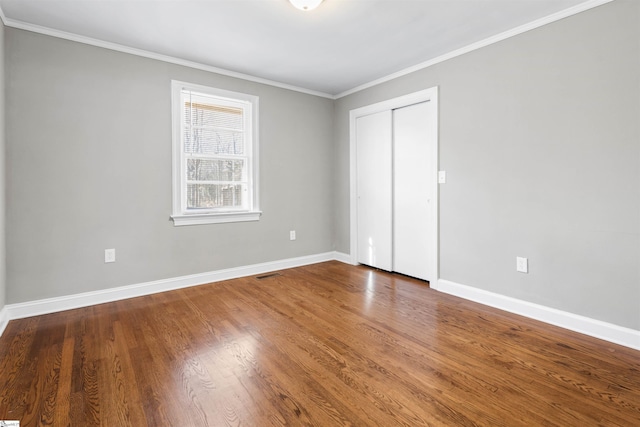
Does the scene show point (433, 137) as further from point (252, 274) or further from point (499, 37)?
point (252, 274)

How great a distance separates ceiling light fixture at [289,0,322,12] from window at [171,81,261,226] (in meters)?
1.71

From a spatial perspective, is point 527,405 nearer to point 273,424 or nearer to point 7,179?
point 273,424

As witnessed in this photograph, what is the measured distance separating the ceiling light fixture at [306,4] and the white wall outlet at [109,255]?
2723mm

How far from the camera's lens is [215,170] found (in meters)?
Answer: 3.73

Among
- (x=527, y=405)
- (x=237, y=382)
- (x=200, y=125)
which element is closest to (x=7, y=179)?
(x=200, y=125)

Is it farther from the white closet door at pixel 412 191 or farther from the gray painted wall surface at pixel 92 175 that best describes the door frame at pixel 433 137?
the gray painted wall surface at pixel 92 175

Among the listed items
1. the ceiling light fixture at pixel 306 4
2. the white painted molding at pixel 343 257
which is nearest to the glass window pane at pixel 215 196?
the white painted molding at pixel 343 257

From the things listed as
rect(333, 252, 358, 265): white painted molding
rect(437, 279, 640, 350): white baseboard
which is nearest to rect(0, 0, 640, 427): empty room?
rect(437, 279, 640, 350): white baseboard

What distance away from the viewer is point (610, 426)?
143cm

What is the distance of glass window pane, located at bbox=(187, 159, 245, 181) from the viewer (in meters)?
3.57

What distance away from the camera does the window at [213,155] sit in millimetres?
3443

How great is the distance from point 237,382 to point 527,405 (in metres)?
1.50

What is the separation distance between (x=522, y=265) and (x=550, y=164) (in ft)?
2.85

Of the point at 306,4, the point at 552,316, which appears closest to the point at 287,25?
the point at 306,4
